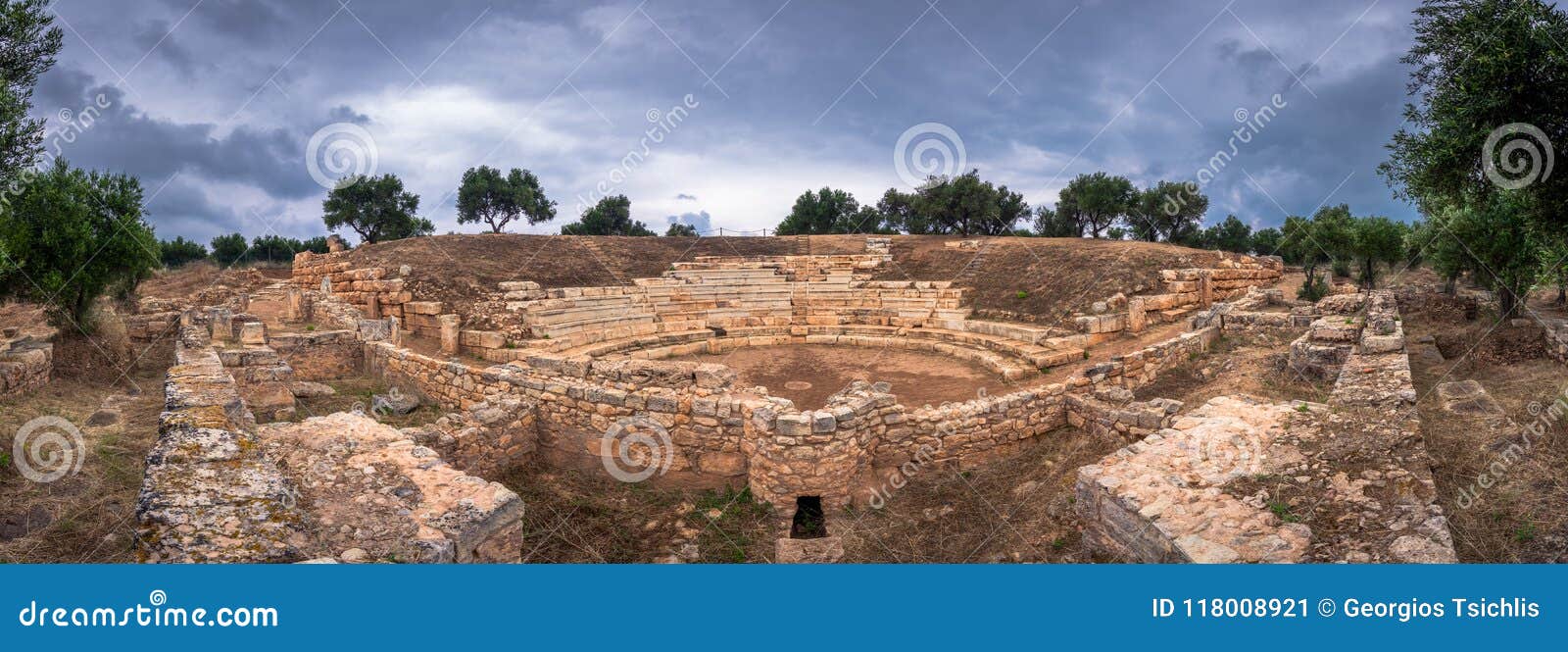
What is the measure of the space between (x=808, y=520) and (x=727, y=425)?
5.52ft

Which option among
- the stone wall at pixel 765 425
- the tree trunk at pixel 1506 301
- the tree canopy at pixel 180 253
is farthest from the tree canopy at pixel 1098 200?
the tree canopy at pixel 180 253

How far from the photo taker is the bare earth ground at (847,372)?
48.5ft

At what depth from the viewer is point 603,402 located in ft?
35.1

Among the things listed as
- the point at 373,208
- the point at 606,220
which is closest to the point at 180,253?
the point at 373,208

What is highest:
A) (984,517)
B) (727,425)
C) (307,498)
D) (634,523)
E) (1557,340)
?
(1557,340)

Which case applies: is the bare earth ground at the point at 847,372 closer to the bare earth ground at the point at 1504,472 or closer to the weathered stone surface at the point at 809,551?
the weathered stone surface at the point at 809,551

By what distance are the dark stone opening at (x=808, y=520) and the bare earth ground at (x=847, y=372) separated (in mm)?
3805

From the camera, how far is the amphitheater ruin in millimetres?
5656

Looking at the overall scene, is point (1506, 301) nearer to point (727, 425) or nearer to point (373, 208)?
point (727, 425)

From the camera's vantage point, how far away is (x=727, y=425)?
10.0m

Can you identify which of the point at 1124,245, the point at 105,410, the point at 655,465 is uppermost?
the point at 1124,245

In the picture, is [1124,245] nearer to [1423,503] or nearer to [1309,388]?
[1309,388]

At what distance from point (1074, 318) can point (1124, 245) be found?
25.0ft

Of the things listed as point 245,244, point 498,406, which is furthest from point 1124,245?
point 245,244
